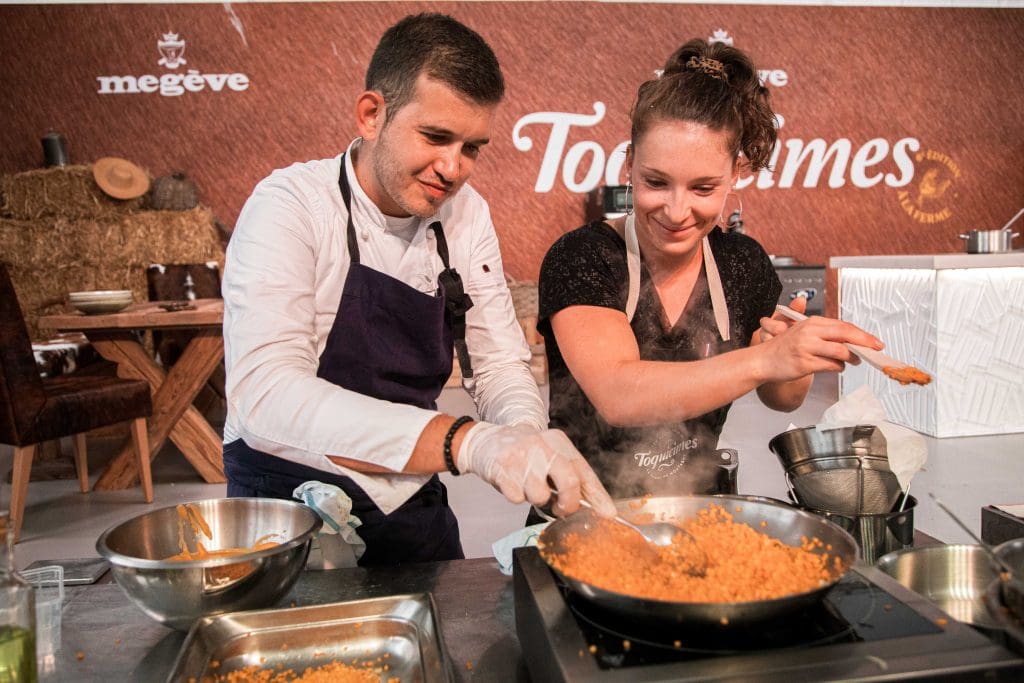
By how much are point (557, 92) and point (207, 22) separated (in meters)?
3.28

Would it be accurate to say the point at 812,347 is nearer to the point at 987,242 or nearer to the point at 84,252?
the point at 987,242

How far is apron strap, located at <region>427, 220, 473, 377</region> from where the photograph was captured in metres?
1.75

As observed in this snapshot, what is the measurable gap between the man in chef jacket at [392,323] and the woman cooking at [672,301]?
18cm

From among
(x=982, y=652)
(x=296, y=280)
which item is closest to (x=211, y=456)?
(x=296, y=280)

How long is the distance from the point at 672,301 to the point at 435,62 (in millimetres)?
758

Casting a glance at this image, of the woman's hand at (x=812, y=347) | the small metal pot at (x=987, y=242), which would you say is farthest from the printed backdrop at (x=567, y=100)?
the woman's hand at (x=812, y=347)

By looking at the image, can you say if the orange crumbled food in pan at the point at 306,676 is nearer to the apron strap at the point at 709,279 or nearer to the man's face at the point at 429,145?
the man's face at the point at 429,145

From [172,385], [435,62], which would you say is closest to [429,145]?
[435,62]

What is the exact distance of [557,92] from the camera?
7684 mm

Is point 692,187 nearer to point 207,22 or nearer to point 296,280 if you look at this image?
point 296,280

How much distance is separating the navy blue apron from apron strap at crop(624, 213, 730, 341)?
364 millimetres

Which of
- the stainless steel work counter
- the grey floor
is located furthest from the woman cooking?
the grey floor

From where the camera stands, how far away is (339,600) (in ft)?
3.79

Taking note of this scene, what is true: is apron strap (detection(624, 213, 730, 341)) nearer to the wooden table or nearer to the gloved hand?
the gloved hand
